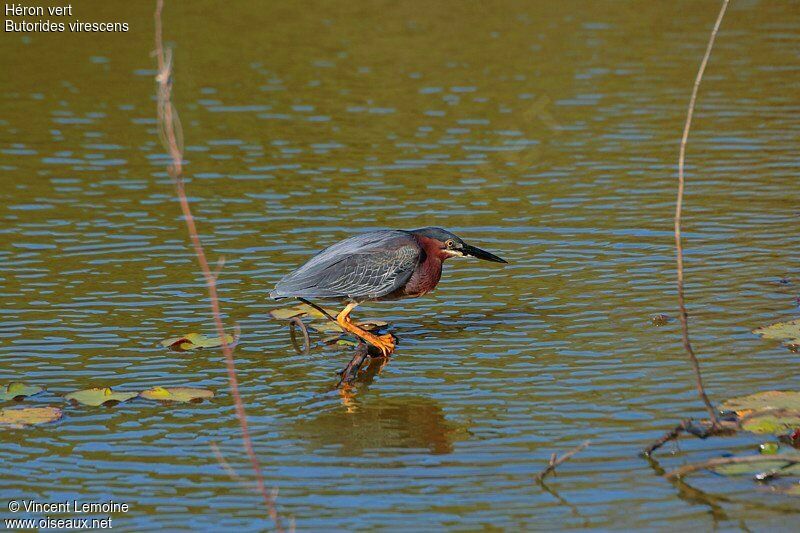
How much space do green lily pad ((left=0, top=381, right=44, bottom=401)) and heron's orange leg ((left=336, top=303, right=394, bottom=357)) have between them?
93.8 inches

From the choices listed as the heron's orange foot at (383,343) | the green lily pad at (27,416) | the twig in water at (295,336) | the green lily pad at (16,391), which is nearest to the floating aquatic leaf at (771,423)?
the heron's orange foot at (383,343)

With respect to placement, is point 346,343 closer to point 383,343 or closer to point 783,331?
point 383,343

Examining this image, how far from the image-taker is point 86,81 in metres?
18.8

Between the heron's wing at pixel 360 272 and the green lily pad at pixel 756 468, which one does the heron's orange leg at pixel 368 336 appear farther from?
the green lily pad at pixel 756 468

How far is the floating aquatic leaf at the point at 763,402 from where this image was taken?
7.73 m

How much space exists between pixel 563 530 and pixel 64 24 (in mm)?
18068

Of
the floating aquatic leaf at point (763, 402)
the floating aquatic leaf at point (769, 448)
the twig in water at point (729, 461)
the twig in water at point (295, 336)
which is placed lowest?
the twig in water at point (295, 336)

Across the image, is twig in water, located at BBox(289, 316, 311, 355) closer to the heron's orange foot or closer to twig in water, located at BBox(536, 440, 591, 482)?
the heron's orange foot

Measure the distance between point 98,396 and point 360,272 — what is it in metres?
2.26

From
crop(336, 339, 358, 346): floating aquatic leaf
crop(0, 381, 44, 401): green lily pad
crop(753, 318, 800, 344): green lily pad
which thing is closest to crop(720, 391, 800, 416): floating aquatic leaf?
crop(753, 318, 800, 344): green lily pad

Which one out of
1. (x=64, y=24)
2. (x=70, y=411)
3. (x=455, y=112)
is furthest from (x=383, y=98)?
(x=70, y=411)

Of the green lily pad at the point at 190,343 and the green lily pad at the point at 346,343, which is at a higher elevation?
the green lily pad at the point at 190,343

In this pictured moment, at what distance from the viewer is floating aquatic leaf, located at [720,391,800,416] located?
→ 773cm

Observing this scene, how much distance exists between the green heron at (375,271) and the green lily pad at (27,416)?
1.99 metres
